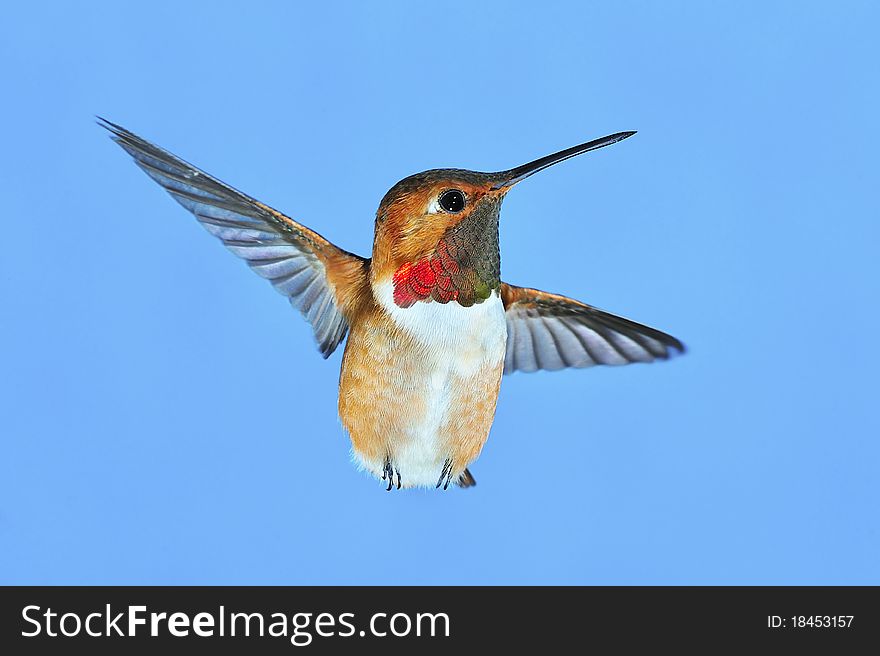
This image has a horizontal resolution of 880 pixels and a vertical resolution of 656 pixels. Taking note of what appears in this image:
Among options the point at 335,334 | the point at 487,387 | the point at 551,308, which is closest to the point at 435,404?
the point at 487,387

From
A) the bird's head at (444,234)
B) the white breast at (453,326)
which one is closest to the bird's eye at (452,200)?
the bird's head at (444,234)

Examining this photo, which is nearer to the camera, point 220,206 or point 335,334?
point 220,206

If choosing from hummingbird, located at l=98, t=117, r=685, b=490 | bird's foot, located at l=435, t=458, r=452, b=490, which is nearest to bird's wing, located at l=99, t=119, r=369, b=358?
hummingbird, located at l=98, t=117, r=685, b=490

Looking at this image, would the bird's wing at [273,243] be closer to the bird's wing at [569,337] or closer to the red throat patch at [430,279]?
the red throat patch at [430,279]

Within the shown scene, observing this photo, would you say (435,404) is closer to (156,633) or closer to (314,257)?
(314,257)

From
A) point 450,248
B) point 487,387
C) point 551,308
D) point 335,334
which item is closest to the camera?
point 450,248

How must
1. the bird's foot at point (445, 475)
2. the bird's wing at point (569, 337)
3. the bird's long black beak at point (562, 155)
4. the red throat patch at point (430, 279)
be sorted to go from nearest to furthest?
the bird's long black beak at point (562, 155)
the red throat patch at point (430, 279)
the bird's foot at point (445, 475)
the bird's wing at point (569, 337)

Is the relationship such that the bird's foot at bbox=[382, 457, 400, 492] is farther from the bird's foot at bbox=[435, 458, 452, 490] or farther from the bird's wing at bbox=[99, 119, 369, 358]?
the bird's wing at bbox=[99, 119, 369, 358]

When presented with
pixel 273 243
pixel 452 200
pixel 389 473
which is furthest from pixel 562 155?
pixel 389 473
